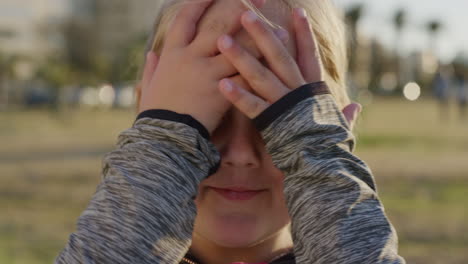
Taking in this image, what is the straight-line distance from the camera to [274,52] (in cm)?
131

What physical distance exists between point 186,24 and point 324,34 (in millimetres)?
377

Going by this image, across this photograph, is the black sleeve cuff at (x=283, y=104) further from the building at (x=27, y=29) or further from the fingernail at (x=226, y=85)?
the building at (x=27, y=29)

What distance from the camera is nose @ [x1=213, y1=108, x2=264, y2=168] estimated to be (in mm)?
1369

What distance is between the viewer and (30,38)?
200 feet

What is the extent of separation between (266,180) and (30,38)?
62620mm

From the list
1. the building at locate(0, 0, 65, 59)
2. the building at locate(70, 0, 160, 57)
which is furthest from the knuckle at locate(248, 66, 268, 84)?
the building at locate(70, 0, 160, 57)

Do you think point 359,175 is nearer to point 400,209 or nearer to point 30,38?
point 400,209

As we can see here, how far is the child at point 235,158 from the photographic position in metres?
1.19

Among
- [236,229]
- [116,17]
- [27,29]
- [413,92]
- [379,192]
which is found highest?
[236,229]

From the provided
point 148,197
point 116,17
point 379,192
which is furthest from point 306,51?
point 116,17

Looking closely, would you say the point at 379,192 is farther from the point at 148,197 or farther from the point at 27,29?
the point at 27,29

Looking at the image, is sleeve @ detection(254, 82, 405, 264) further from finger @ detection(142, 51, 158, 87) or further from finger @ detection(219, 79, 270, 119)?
finger @ detection(142, 51, 158, 87)

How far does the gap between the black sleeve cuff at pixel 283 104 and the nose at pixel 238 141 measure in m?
0.08

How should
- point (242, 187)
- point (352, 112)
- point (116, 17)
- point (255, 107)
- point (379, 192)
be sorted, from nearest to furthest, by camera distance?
point (255, 107)
point (242, 187)
point (352, 112)
point (379, 192)
point (116, 17)
